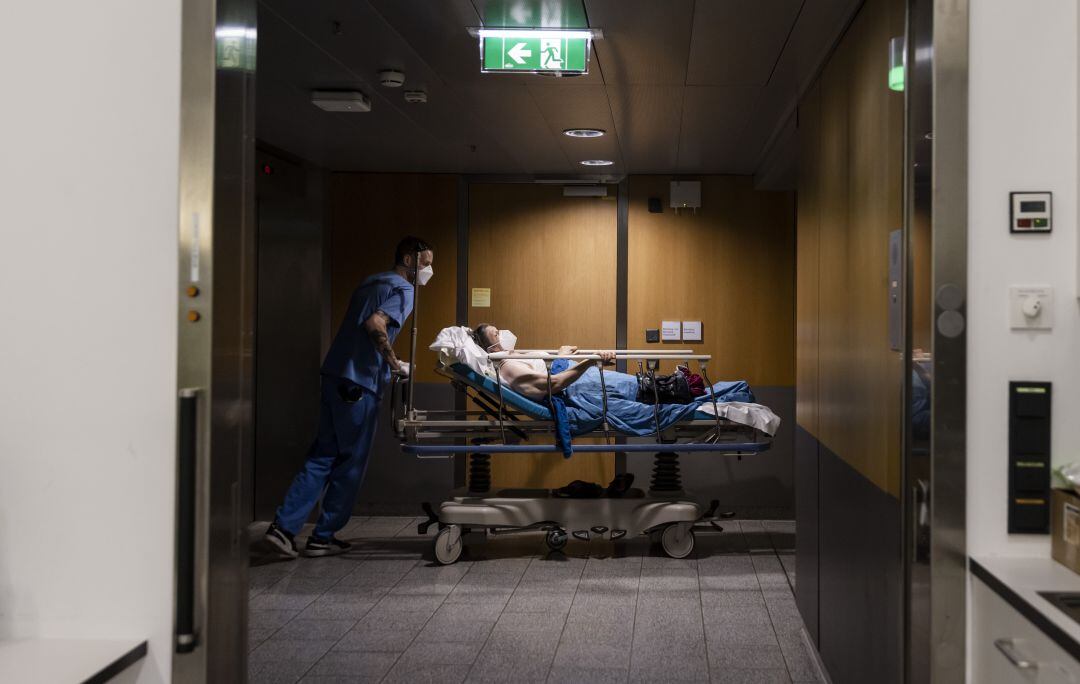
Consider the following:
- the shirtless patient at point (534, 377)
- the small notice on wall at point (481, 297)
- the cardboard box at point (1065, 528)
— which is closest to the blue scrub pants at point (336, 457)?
the shirtless patient at point (534, 377)

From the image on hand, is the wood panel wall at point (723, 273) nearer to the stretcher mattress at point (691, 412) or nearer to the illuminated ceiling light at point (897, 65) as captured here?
the stretcher mattress at point (691, 412)

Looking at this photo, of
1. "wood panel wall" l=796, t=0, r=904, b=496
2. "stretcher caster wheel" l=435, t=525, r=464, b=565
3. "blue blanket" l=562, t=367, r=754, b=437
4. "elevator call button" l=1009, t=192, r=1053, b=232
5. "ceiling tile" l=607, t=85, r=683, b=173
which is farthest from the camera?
"stretcher caster wheel" l=435, t=525, r=464, b=565

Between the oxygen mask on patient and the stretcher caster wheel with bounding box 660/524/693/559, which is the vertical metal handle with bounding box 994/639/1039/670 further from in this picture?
the oxygen mask on patient

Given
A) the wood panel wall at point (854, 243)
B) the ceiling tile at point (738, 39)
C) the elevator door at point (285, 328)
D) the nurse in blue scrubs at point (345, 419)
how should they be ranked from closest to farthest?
the wood panel wall at point (854, 243) < the ceiling tile at point (738, 39) < the nurse in blue scrubs at point (345, 419) < the elevator door at point (285, 328)

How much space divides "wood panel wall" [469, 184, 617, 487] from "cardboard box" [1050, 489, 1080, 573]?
197 inches

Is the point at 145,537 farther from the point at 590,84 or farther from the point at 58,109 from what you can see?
the point at 590,84

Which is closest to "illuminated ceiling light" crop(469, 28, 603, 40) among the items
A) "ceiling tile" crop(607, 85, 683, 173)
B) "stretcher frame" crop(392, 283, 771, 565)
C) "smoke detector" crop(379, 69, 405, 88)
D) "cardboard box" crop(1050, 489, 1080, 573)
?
"smoke detector" crop(379, 69, 405, 88)

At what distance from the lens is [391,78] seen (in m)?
4.04

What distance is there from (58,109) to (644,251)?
17.3ft

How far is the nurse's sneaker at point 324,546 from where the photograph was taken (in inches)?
210

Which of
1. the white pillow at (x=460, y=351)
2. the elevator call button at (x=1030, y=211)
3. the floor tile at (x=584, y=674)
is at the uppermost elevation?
the elevator call button at (x=1030, y=211)

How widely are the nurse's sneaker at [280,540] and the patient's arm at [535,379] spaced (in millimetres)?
1530

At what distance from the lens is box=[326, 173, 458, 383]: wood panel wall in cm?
666

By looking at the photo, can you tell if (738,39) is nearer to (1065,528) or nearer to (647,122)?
(647,122)
